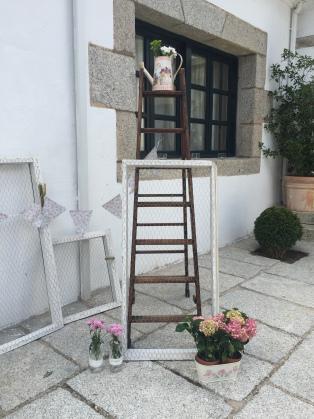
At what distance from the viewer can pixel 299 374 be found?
1798 mm

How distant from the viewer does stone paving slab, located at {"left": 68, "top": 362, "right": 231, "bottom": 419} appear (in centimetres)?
153

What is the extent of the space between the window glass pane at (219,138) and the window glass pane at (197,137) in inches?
9.0

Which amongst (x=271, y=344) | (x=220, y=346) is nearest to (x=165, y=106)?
(x=271, y=344)

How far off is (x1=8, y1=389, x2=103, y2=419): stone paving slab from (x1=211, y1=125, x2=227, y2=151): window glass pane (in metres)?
3.26

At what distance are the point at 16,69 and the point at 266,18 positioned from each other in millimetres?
3302

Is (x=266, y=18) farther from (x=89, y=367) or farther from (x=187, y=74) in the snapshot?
(x=89, y=367)

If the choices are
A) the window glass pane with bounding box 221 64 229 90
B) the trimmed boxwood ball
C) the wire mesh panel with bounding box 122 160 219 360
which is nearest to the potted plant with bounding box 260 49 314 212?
the window glass pane with bounding box 221 64 229 90

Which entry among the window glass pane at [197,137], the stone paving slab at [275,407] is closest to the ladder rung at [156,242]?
the stone paving slab at [275,407]

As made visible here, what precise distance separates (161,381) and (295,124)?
3.67 metres

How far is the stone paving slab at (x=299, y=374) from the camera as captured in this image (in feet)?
5.53

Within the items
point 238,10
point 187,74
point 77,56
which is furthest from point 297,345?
point 238,10

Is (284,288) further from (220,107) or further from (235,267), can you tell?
(220,107)

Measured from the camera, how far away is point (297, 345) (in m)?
2.06

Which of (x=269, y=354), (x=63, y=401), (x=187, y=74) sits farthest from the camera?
(x=187, y=74)
